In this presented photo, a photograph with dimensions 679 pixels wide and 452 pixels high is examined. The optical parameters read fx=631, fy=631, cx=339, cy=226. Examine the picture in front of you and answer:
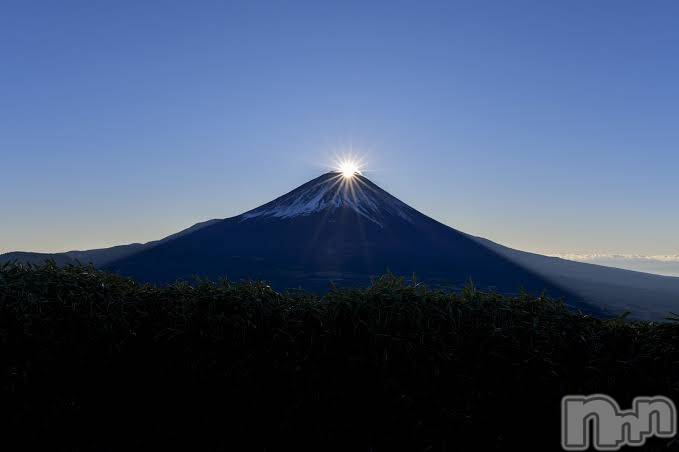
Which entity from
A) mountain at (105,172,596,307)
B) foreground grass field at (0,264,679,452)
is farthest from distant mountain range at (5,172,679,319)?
foreground grass field at (0,264,679,452)

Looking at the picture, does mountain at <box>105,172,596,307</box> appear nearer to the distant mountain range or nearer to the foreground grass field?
the distant mountain range

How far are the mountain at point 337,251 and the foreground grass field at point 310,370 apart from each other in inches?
5319

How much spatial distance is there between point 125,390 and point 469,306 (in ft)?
9.88

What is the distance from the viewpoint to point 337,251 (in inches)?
6909

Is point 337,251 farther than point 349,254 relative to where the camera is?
Yes

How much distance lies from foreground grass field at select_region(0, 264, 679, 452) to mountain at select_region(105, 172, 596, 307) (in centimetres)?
13510

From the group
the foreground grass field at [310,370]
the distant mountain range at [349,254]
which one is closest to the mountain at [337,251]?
the distant mountain range at [349,254]

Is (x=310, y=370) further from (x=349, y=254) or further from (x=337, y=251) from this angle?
(x=337, y=251)

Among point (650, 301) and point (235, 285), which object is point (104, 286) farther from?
point (650, 301)

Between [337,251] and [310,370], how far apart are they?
170486 mm

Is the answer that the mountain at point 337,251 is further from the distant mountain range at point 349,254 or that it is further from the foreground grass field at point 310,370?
the foreground grass field at point 310,370

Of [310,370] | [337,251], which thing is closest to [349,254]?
[337,251]

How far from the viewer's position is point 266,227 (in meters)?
194

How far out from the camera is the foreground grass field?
4.98 m
